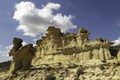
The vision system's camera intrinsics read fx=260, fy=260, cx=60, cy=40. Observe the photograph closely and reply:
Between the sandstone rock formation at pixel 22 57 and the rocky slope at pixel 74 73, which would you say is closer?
the rocky slope at pixel 74 73

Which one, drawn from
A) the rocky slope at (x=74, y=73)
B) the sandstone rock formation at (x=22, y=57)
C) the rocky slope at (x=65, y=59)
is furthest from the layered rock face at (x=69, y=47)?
the sandstone rock formation at (x=22, y=57)

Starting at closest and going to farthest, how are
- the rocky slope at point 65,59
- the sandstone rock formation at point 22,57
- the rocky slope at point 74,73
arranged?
the rocky slope at point 74,73 < the rocky slope at point 65,59 < the sandstone rock formation at point 22,57

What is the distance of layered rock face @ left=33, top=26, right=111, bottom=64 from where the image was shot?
223 ft

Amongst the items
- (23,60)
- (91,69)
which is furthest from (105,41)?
(23,60)

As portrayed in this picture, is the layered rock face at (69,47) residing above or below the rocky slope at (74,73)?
above

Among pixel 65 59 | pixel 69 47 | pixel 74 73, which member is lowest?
pixel 74 73

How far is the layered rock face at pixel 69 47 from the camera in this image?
223ft

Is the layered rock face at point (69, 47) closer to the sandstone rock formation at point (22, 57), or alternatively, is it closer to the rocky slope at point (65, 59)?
the rocky slope at point (65, 59)

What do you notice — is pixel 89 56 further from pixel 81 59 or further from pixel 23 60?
pixel 23 60

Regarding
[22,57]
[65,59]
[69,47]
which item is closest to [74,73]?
[22,57]

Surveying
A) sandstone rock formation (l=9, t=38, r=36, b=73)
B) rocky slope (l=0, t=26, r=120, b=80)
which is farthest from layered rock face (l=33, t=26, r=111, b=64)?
sandstone rock formation (l=9, t=38, r=36, b=73)

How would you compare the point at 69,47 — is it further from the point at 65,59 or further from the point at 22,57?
the point at 22,57

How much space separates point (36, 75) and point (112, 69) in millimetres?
15686

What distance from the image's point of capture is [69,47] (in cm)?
7425
